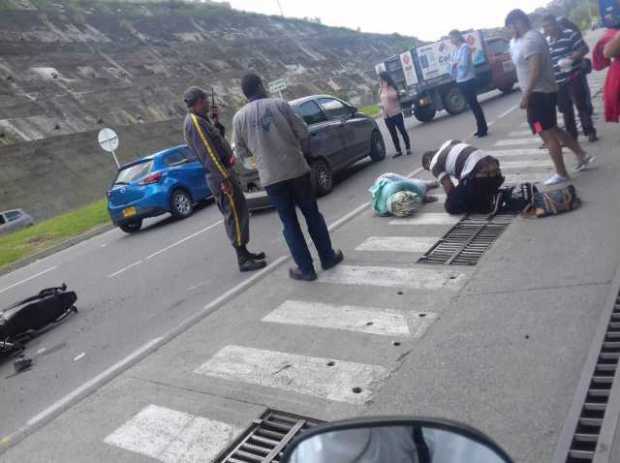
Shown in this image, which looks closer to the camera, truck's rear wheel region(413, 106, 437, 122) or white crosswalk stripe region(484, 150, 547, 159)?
white crosswalk stripe region(484, 150, 547, 159)

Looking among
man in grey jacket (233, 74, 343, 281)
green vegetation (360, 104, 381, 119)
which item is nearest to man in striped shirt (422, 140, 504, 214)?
man in grey jacket (233, 74, 343, 281)

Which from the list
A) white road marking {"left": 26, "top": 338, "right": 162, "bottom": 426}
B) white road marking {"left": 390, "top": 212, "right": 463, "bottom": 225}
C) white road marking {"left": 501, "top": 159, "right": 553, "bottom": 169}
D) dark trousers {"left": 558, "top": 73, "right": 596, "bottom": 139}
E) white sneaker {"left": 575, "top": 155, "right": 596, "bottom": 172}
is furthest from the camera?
white road marking {"left": 501, "top": 159, "right": 553, "bottom": 169}

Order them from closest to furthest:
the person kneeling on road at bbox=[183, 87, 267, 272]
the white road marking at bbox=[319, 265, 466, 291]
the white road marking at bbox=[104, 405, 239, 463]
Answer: the white road marking at bbox=[104, 405, 239, 463] < the white road marking at bbox=[319, 265, 466, 291] < the person kneeling on road at bbox=[183, 87, 267, 272]

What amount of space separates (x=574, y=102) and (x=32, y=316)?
8.08m

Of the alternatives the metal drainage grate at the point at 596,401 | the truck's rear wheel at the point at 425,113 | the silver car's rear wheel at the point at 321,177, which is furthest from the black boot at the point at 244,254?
the truck's rear wheel at the point at 425,113

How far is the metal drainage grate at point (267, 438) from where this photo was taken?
345 cm

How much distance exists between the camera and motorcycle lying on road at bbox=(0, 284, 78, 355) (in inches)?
257

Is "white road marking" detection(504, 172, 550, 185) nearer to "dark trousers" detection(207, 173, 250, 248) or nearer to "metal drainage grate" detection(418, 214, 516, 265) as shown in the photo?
"metal drainage grate" detection(418, 214, 516, 265)

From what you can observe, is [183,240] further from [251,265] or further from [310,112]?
[251,265]

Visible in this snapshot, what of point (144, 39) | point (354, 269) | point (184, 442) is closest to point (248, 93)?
point (354, 269)

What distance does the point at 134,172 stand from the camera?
13258 millimetres

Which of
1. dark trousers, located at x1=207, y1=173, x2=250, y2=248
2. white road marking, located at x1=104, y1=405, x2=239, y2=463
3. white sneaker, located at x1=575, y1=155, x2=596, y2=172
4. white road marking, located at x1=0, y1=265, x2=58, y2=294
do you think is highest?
dark trousers, located at x1=207, y1=173, x2=250, y2=248

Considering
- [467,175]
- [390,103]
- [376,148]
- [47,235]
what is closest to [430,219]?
[467,175]

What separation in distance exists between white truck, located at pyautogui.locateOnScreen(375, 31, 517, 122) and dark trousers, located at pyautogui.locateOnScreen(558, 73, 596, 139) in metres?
9.56
